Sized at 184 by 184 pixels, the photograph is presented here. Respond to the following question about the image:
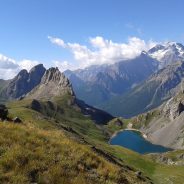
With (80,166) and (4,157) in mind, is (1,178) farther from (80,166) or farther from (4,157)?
(80,166)

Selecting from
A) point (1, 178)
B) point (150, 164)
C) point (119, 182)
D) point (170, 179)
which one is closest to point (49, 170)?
point (1, 178)

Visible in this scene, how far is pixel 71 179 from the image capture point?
68.5 ft

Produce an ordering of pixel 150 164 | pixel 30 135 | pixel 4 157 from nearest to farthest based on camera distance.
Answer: pixel 4 157 < pixel 30 135 < pixel 150 164

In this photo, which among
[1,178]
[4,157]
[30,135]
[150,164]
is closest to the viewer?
[1,178]

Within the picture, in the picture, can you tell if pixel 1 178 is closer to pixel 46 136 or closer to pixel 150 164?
pixel 46 136

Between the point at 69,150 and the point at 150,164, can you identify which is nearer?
the point at 69,150

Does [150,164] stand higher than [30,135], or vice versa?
[30,135]

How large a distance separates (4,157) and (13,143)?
1886 mm

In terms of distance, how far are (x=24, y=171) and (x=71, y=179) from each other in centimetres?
255

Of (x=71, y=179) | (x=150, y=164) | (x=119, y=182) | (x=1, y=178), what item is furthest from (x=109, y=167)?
(x=150, y=164)

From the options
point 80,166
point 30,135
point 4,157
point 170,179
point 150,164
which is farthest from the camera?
point 150,164

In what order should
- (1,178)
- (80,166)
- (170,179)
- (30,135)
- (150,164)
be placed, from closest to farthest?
(1,178)
(80,166)
(30,135)
(170,179)
(150,164)

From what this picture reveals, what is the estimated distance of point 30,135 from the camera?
2467cm

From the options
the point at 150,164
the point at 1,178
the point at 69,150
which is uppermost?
the point at 69,150
